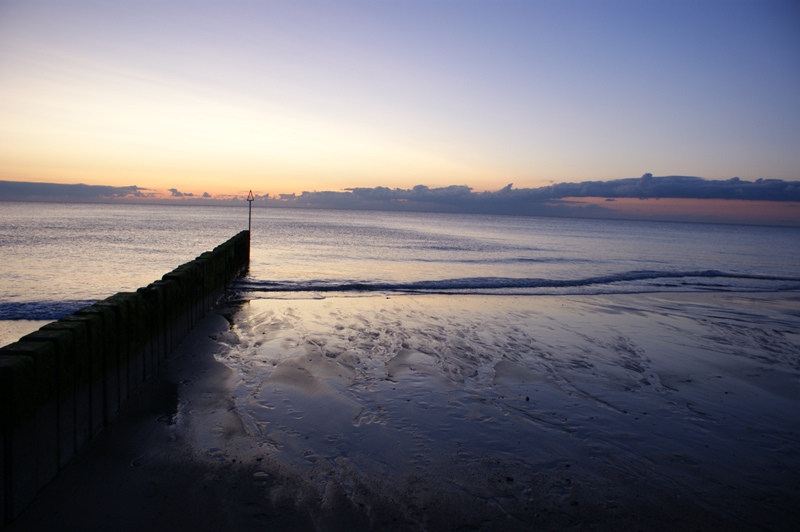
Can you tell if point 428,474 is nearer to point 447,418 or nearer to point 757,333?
point 447,418

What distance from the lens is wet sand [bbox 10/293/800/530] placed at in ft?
14.7

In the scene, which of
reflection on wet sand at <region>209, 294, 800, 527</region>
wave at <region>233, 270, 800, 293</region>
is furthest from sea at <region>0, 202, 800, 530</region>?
wave at <region>233, 270, 800, 293</region>

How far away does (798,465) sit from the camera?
5656 mm

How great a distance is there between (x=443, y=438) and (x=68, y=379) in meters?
4.02

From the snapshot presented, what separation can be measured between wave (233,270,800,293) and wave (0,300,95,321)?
5.38m

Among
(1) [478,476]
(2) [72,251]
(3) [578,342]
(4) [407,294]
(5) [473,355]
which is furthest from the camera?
(2) [72,251]

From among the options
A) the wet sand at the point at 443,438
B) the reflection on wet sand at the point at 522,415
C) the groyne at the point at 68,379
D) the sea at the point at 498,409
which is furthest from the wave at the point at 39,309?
the groyne at the point at 68,379

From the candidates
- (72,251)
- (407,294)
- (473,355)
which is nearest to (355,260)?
(407,294)

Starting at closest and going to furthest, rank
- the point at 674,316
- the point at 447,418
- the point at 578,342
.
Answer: the point at 447,418 → the point at 578,342 → the point at 674,316

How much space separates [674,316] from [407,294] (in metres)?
8.41

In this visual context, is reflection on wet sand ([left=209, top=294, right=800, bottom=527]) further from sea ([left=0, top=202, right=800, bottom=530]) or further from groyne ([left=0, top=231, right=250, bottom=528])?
groyne ([left=0, top=231, right=250, bottom=528])

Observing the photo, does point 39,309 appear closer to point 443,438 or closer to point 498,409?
point 443,438

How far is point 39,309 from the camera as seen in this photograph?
44.3 ft

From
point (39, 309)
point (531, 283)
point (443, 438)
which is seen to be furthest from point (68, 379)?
point (531, 283)
